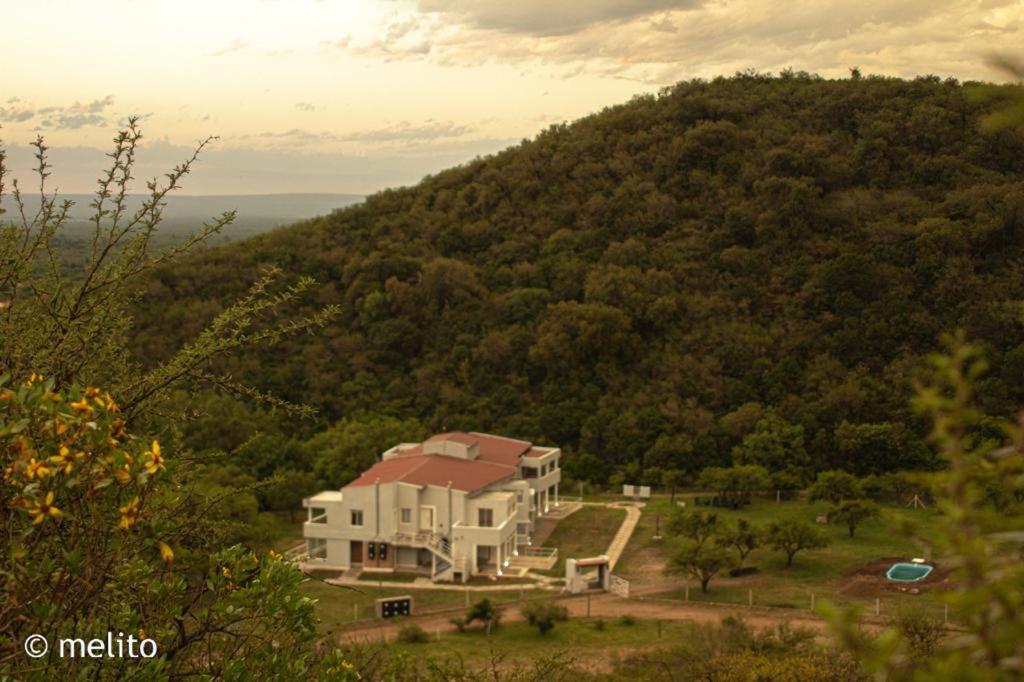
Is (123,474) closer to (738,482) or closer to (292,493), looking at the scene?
(292,493)

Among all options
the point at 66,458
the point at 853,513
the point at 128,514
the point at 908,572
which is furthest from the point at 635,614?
the point at 66,458

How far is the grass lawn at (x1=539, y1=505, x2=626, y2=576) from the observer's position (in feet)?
78.7

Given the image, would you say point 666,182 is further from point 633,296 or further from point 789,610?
point 789,610

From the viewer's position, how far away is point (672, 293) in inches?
1449

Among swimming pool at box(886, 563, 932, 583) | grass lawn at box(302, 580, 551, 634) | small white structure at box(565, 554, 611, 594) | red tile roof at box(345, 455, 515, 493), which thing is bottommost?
grass lawn at box(302, 580, 551, 634)

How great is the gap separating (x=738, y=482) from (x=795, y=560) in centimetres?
521

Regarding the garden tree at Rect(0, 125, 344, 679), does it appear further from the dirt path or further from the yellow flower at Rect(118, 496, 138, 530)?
the dirt path

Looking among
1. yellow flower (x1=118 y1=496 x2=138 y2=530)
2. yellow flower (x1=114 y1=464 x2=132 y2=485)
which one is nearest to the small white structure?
yellow flower (x1=118 y1=496 x2=138 y2=530)

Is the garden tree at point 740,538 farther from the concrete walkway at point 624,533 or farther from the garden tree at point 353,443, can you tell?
the garden tree at point 353,443

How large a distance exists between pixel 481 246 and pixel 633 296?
30.5 ft

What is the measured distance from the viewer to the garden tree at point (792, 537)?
21.7m

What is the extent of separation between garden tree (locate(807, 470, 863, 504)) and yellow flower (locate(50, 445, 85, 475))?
983 inches

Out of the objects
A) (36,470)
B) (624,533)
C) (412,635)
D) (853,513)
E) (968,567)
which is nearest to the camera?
(968,567)

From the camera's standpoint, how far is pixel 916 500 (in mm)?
27078
